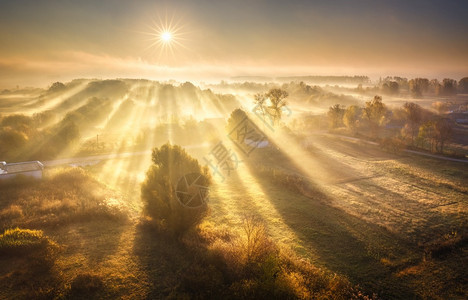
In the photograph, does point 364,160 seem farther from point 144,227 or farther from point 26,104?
point 26,104

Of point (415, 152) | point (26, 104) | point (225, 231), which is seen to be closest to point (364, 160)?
point (415, 152)

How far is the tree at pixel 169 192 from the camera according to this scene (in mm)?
20288

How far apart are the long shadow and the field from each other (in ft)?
0.36

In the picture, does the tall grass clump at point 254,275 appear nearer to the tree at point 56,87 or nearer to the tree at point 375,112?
the tree at point 375,112

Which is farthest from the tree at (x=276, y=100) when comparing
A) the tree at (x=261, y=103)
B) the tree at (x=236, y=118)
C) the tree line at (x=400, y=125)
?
the tree line at (x=400, y=125)

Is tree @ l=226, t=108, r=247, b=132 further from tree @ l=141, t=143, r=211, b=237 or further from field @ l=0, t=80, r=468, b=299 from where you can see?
tree @ l=141, t=143, r=211, b=237

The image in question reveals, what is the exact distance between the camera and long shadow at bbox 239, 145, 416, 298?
17.3m

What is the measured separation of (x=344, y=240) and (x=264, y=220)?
304 inches

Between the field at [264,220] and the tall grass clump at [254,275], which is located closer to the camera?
the tall grass clump at [254,275]

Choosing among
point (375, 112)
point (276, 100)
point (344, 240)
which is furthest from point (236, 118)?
point (375, 112)

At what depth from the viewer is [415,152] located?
178 ft

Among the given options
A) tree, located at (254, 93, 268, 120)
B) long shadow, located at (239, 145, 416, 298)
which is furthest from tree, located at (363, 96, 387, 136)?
long shadow, located at (239, 145, 416, 298)

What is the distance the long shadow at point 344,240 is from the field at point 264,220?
109mm

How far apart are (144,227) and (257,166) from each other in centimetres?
2648
